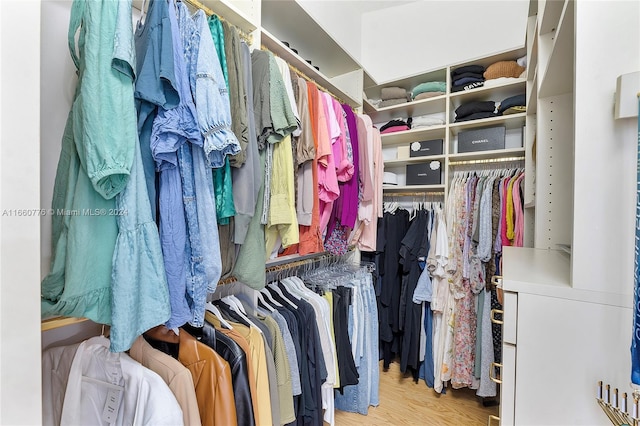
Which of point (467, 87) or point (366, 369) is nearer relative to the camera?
point (366, 369)

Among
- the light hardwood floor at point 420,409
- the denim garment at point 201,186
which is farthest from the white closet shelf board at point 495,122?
the light hardwood floor at point 420,409

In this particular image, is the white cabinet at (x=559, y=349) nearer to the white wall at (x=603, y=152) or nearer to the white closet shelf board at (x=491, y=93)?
the white wall at (x=603, y=152)

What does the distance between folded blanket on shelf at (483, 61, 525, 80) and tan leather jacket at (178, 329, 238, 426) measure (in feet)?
7.47

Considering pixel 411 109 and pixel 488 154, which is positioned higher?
pixel 411 109

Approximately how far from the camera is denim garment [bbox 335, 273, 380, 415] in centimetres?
173

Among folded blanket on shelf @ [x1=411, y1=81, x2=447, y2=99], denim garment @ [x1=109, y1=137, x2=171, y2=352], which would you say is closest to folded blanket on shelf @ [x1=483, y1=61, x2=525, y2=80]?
folded blanket on shelf @ [x1=411, y1=81, x2=447, y2=99]

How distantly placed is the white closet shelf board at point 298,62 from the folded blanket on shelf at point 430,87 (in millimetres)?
508

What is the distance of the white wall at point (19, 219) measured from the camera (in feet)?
1.24

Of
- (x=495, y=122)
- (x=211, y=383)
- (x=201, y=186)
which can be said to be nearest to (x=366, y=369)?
(x=211, y=383)

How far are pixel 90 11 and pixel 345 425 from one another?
7.01ft

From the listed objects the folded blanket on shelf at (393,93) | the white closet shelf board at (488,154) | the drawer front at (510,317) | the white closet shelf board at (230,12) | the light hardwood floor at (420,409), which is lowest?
the light hardwood floor at (420,409)

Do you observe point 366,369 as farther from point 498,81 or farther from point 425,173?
point 498,81

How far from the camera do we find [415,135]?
7.21ft

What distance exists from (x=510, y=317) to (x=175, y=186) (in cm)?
92
